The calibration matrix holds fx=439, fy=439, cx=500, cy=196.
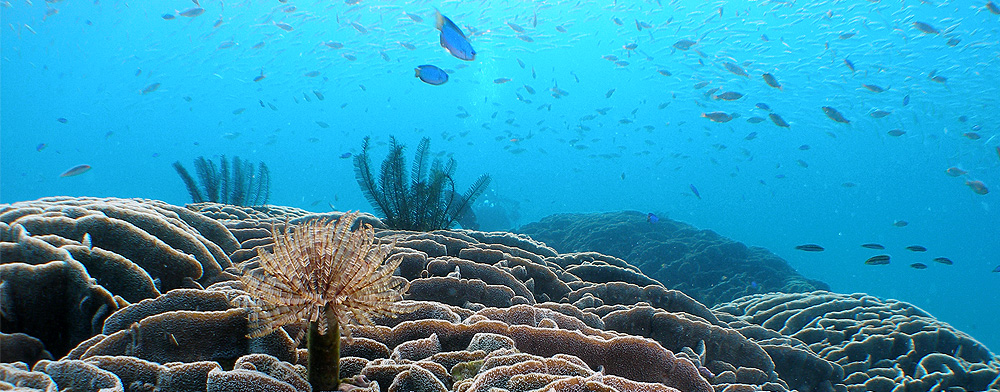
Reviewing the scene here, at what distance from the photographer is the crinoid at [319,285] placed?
4.29 ft

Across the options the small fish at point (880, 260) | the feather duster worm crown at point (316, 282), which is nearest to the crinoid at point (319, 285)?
the feather duster worm crown at point (316, 282)

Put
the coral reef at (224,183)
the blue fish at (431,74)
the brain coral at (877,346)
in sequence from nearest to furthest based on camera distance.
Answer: the brain coral at (877,346) < the blue fish at (431,74) < the coral reef at (224,183)

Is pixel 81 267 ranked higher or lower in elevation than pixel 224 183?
lower

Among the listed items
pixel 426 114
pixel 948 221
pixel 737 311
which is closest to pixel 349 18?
pixel 737 311

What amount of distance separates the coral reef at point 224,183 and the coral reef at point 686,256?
345 inches

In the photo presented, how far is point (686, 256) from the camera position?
11844 mm

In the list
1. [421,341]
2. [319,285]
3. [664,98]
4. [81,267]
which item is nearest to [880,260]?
[421,341]

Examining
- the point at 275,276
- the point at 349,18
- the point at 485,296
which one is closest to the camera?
the point at 275,276

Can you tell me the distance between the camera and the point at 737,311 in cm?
751

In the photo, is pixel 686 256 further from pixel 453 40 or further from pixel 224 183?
pixel 224 183

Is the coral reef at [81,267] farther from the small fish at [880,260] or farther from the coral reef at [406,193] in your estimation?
the small fish at [880,260]

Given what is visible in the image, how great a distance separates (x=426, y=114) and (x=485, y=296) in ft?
396

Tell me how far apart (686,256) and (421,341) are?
11.3 meters

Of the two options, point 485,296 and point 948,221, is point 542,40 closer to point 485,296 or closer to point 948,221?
point 485,296
